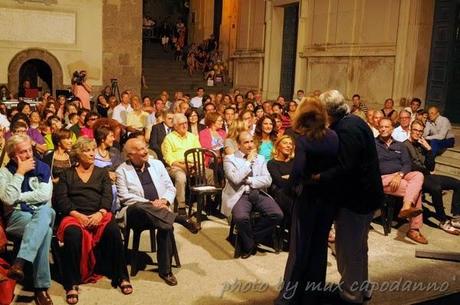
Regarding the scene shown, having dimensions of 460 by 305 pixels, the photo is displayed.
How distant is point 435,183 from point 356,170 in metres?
3.14

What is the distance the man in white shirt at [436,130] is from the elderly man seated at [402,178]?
2.45 meters

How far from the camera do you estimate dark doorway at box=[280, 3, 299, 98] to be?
15273mm

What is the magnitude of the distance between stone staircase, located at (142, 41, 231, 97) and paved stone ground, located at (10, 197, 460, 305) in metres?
12.0

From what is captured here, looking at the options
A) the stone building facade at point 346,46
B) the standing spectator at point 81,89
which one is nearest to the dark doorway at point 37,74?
the standing spectator at point 81,89

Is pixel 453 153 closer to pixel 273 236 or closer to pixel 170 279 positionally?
pixel 273 236

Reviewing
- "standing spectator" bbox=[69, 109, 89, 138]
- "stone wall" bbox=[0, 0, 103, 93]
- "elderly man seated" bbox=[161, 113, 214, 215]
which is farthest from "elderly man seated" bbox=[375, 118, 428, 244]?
"stone wall" bbox=[0, 0, 103, 93]

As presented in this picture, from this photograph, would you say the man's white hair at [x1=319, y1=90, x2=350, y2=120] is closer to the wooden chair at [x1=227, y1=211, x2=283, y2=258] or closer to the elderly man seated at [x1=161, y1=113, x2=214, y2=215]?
the wooden chair at [x1=227, y1=211, x2=283, y2=258]

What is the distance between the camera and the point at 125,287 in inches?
163

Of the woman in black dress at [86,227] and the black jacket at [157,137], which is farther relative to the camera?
the black jacket at [157,137]

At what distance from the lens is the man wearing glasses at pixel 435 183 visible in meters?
6.25

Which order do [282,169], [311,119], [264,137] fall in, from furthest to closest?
1. [264,137]
2. [282,169]
3. [311,119]

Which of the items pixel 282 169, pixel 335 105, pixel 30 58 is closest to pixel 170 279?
pixel 282 169

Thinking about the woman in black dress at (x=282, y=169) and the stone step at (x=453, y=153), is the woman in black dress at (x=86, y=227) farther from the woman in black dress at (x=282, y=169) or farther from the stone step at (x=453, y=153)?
the stone step at (x=453, y=153)

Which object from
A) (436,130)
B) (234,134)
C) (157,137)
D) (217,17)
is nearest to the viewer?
(234,134)
